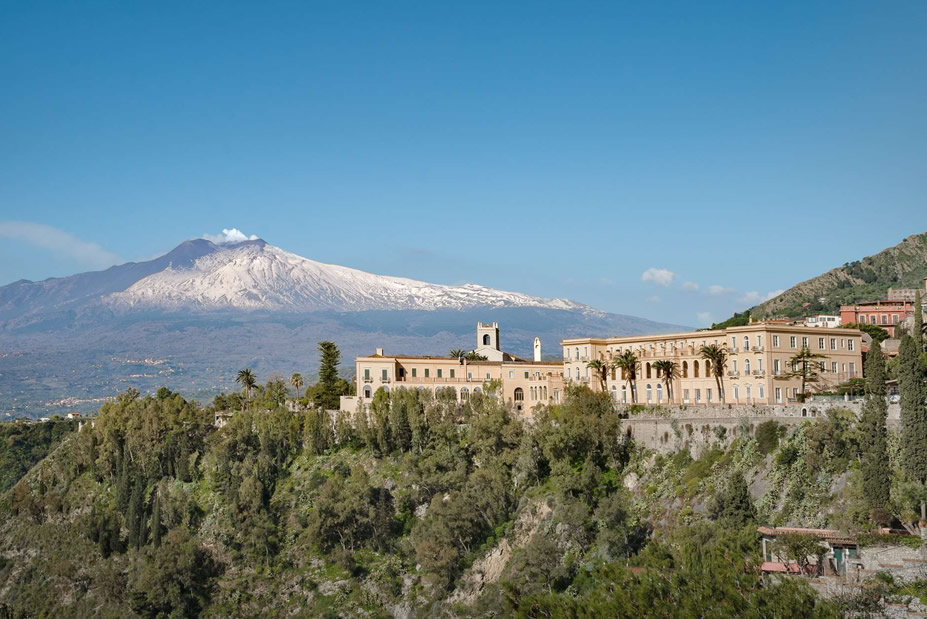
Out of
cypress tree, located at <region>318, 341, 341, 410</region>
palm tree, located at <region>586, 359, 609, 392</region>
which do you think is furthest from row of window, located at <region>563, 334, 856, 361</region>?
cypress tree, located at <region>318, 341, 341, 410</region>

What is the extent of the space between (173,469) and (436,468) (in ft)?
96.2

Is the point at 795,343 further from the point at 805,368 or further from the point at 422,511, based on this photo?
the point at 422,511

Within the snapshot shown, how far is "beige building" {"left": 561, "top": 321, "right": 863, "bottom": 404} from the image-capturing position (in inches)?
3073

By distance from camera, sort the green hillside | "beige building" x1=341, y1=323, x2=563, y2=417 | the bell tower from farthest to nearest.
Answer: the bell tower
"beige building" x1=341, y1=323, x2=563, y2=417
the green hillside

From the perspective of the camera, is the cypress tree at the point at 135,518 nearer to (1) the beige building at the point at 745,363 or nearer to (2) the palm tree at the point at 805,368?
(1) the beige building at the point at 745,363

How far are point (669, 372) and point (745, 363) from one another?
690 cm

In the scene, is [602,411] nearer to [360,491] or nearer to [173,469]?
[360,491]

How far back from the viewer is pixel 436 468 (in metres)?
85.1

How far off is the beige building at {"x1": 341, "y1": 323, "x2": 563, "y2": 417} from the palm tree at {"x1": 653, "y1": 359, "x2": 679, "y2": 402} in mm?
13324

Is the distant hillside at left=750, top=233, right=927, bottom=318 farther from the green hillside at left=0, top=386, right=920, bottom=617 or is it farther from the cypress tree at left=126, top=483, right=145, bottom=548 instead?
the cypress tree at left=126, top=483, right=145, bottom=548

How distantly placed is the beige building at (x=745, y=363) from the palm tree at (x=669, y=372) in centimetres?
26

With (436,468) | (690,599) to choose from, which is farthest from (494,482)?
(690,599)

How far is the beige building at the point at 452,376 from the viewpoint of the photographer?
98062 mm

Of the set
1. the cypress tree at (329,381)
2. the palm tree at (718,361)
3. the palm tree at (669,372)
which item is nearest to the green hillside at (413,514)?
the cypress tree at (329,381)
